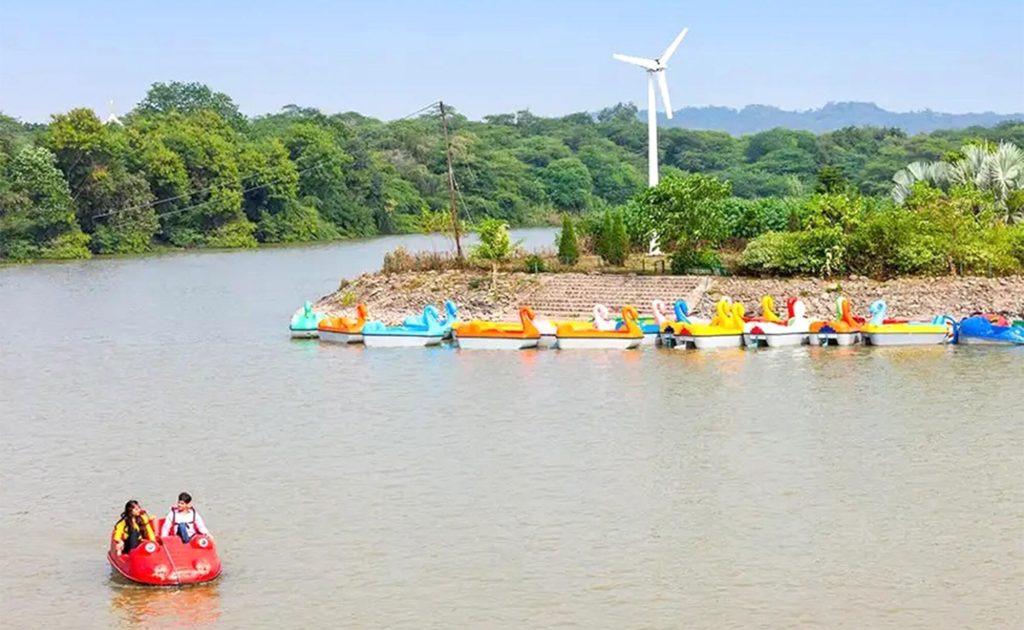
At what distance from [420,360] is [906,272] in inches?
550

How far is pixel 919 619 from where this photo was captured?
17.8 m

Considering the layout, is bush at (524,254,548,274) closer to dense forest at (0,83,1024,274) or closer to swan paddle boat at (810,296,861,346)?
dense forest at (0,83,1024,274)

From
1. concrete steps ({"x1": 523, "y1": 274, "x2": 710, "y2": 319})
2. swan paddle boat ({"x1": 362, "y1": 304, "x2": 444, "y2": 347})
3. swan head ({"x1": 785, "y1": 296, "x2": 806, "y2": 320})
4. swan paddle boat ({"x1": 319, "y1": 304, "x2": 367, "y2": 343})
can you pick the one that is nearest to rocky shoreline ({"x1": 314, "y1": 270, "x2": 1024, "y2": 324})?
concrete steps ({"x1": 523, "y1": 274, "x2": 710, "y2": 319})

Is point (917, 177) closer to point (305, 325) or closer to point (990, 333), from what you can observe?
point (990, 333)

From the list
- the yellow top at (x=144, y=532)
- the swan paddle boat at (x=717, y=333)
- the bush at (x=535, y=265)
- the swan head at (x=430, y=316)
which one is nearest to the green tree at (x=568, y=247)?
the bush at (x=535, y=265)

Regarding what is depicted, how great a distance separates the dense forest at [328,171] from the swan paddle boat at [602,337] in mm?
11856

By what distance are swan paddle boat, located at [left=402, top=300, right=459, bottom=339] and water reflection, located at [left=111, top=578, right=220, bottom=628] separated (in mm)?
19706

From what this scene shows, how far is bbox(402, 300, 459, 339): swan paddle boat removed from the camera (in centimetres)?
3872

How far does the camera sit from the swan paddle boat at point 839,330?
36.8 m

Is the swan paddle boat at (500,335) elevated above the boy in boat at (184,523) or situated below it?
above

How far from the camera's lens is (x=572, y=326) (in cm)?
3725

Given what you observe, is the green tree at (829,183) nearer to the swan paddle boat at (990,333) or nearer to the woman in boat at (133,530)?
the swan paddle boat at (990,333)

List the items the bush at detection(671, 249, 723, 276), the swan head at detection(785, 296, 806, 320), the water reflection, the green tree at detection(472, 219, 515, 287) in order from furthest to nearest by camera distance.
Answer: the green tree at detection(472, 219, 515, 287)
the bush at detection(671, 249, 723, 276)
the swan head at detection(785, 296, 806, 320)
the water reflection

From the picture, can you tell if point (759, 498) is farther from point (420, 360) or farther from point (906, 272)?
point (906, 272)
